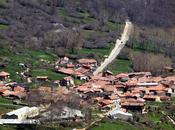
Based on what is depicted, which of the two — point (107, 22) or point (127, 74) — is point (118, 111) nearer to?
point (127, 74)

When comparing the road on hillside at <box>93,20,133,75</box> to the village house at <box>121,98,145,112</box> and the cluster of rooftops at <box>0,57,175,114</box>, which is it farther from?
the village house at <box>121,98,145,112</box>

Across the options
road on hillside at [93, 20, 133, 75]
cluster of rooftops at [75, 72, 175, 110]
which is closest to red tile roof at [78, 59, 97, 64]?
road on hillside at [93, 20, 133, 75]

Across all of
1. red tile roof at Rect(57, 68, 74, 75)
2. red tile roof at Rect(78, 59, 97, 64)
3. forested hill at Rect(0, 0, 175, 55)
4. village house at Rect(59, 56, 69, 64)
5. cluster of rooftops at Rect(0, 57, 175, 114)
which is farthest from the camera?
forested hill at Rect(0, 0, 175, 55)

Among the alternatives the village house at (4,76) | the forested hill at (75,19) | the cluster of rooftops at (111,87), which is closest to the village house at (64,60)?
the cluster of rooftops at (111,87)

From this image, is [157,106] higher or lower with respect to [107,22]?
lower

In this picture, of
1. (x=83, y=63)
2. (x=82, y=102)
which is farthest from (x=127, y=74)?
(x=82, y=102)

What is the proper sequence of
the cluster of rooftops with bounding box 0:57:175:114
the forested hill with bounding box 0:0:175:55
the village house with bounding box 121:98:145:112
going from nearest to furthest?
the village house with bounding box 121:98:145:112 → the cluster of rooftops with bounding box 0:57:175:114 → the forested hill with bounding box 0:0:175:55

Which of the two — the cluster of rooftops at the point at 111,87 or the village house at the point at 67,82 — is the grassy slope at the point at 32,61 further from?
the village house at the point at 67,82
